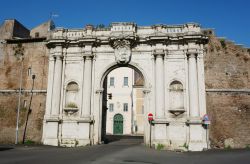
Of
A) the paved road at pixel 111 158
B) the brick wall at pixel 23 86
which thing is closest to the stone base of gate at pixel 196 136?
the paved road at pixel 111 158

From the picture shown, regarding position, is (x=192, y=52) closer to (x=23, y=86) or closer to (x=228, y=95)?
(x=228, y=95)

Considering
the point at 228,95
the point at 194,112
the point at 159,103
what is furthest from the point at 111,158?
the point at 228,95

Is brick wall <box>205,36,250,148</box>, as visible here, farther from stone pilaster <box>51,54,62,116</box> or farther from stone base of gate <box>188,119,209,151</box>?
stone pilaster <box>51,54,62,116</box>

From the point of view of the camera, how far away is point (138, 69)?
18922 millimetres

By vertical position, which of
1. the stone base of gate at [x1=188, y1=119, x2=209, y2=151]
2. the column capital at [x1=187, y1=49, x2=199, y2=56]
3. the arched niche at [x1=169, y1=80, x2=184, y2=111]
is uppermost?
the column capital at [x1=187, y1=49, x2=199, y2=56]

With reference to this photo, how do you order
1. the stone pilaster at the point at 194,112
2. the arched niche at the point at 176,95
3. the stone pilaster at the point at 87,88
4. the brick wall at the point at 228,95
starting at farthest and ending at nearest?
the stone pilaster at the point at 87,88, the arched niche at the point at 176,95, the brick wall at the point at 228,95, the stone pilaster at the point at 194,112

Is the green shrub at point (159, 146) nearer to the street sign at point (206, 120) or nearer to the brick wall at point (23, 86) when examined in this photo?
the street sign at point (206, 120)

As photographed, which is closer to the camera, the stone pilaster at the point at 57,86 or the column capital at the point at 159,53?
the column capital at the point at 159,53

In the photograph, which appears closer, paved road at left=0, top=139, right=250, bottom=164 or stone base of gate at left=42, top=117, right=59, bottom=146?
paved road at left=0, top=139, right=250, bottom=164

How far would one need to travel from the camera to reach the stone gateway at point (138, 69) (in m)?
17.5

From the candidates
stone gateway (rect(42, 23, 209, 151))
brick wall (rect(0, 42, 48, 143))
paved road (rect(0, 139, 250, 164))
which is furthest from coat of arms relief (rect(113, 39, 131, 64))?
paved road (rect(0, 139, 250, 164))

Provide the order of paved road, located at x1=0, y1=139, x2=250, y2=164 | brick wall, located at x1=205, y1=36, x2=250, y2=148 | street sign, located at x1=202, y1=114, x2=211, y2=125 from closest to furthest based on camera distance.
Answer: paved road, located at x1=0, y1=139, x2=250, y2=164
street sign, located at x1=202, y1=114, x2=211, y2=125
brick wall, located at x1=205, y1=36, x2=250, y2=148

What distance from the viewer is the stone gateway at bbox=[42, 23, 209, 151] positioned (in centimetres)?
1750

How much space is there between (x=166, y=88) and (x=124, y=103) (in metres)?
20.8
